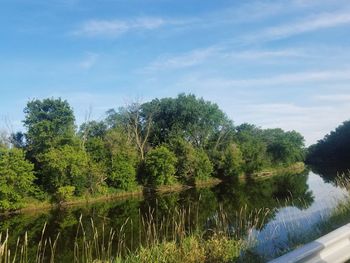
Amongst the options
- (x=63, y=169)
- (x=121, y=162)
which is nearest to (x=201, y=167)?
(x=121, y=162)

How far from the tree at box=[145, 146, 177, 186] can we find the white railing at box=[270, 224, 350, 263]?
44.8 metres

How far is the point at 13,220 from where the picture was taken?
32656 millimetres

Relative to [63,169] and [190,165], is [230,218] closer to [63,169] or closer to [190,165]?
[63,169]

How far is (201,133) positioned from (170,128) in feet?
17.7

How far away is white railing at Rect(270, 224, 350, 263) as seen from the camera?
3422mm

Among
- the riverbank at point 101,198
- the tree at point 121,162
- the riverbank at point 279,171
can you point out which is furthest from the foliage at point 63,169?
the riverbank at point 279,171

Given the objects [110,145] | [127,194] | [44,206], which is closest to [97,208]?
[44,206]

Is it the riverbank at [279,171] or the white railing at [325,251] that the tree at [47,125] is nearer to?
the riverbank at [279,171]

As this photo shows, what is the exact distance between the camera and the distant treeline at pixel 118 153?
1582 inches

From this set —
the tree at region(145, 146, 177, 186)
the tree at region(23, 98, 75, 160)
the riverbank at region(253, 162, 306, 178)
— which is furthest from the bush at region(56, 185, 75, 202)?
the riverbank at region(253, 162, 306, 178)

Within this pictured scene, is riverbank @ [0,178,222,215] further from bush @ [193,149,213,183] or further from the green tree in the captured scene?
the green tree

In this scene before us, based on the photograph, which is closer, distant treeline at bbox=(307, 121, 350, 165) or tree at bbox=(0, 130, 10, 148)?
tree at bbox=(0, 130, 10, 148)

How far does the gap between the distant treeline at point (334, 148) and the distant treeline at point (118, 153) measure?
19.6 metres

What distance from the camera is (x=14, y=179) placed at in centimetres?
3759
